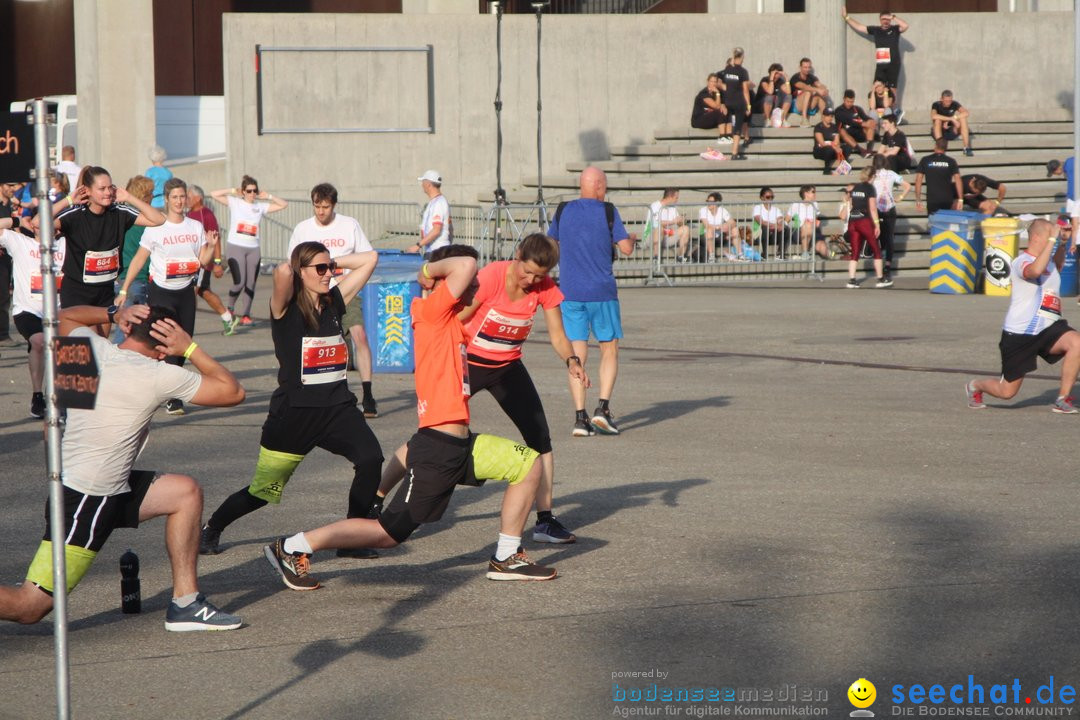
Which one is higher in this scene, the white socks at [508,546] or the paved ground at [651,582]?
the white socks at [508,546]

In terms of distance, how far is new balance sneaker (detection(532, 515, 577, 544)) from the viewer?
7445 millimetres

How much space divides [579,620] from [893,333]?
11.4m

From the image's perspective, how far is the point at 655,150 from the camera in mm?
28156

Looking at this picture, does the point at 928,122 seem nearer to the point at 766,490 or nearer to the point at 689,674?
the point at 766,490

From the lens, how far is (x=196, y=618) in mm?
5926

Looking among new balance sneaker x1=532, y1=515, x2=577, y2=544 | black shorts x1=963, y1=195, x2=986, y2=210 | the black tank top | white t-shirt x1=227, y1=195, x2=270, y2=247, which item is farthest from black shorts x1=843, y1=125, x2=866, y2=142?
the black tank top

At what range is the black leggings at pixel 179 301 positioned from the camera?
11422mm

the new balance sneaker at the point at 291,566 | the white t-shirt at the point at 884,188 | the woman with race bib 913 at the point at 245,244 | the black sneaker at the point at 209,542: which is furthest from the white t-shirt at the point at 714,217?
the new balance sneaker at the point at 291,566

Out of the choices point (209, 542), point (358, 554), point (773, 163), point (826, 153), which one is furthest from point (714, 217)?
point (209, 542)

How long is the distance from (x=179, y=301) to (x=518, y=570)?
571cm

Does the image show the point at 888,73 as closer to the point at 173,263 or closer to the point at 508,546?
the point at 173,263

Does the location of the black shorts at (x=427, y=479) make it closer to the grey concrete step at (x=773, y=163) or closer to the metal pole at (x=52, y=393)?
the metal pole at (x=52, y=393)

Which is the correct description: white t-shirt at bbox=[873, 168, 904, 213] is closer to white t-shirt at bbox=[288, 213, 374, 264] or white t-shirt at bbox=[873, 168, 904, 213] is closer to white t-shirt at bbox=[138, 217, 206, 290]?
white t-shirt at bbox=[288, 213, 374, 264]

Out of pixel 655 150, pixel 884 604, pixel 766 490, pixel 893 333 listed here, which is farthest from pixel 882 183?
pixel 884 604
